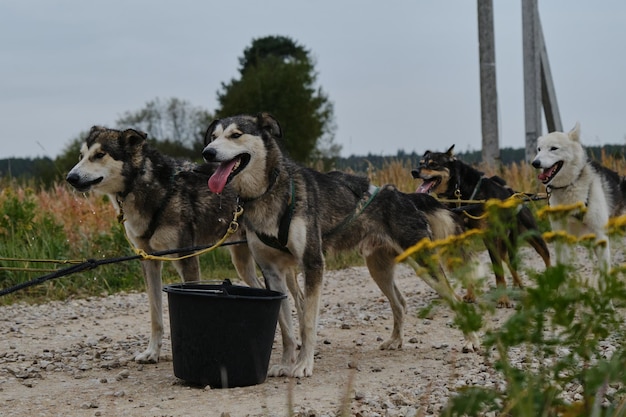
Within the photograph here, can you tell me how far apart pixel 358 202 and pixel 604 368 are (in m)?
3.68

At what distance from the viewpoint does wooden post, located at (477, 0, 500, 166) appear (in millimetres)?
16984

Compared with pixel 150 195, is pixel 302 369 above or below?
below

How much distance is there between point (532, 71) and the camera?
54.0 feet

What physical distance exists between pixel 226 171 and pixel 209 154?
0.24m

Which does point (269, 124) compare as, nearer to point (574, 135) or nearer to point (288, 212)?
point (288, 212)

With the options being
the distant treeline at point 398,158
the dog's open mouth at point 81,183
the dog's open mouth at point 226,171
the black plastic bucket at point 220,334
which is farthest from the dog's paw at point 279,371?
the distant treeline at point 398,158

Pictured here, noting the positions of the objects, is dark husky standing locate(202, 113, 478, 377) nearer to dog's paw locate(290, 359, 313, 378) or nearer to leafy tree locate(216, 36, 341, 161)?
dog's paw locate(290, 359, 313, 378)

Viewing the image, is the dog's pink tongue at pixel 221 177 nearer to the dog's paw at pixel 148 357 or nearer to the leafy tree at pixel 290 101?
the dog's paw at pixel 148 357

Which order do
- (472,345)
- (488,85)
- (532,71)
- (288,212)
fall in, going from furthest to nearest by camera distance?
1. (488,85)
2. (532,71)
3. (472,345)
4. (288,212)

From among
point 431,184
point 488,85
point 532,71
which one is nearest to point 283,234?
point 431,184

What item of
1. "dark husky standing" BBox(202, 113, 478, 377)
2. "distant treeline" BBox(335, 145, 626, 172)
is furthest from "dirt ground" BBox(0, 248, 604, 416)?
"distant treeline" BBox(335, 145, 626, 172)

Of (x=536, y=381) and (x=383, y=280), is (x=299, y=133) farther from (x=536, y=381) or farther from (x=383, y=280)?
(x=536, y=381)

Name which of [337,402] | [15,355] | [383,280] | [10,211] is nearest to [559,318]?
[337,402]

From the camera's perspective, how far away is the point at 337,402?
4.63 meters
